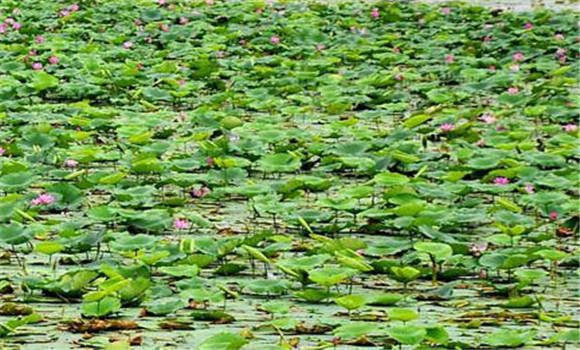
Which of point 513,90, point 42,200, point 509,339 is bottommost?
point 509,339

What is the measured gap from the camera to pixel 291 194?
12.6 feet

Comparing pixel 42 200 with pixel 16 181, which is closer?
pixel 42 200

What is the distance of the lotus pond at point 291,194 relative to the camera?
9.15 feet

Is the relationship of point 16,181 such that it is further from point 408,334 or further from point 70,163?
point 408,334

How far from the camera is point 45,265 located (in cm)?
323

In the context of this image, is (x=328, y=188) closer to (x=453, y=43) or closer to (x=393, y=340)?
(x=393, y=340)

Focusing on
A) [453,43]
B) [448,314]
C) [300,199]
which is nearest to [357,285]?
[448,314]

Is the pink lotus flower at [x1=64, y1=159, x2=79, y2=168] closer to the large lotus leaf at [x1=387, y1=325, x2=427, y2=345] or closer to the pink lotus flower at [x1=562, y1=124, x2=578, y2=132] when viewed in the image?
the pink lotus flower at [x1=562, y1=124, x2=578, y2=132]

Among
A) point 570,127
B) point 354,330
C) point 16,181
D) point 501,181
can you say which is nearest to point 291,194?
point 501,181

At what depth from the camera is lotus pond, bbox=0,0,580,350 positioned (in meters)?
2.79

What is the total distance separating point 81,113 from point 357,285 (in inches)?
97.6

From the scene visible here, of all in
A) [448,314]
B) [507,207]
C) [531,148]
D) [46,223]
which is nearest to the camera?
[448,314]

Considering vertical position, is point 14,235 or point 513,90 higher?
point 513,90

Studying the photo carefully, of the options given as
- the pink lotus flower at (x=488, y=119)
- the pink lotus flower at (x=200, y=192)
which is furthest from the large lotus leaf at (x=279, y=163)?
the pink lotus flower at (x=488, y=119)
